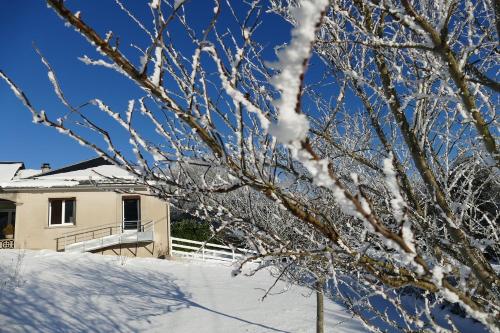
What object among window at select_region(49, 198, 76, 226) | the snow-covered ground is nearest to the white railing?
window at select_region(49, 198, 76, 226)

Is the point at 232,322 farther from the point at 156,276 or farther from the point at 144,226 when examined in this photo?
the point at 144,226

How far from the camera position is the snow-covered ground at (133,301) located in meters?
9.22

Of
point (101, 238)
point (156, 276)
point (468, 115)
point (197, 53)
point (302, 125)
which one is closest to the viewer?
point (302, 125)

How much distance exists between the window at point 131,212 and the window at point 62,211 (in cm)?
224

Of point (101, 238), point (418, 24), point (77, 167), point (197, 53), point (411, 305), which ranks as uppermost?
point (77, 167)

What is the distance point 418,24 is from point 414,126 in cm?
95

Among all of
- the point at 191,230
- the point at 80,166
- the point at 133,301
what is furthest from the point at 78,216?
the point at 133,301

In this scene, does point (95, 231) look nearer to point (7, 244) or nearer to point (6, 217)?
point (7, 244)

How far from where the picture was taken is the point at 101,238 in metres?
17.0

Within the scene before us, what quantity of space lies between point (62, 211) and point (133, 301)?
8998mm

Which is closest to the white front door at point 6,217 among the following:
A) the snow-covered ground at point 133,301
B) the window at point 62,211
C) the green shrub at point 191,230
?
the window at point 62,211

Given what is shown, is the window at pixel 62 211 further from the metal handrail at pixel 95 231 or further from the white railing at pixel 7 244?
the white railing at pixel 7 244

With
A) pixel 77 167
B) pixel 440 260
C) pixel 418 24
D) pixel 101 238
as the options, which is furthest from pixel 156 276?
pixel 418 24

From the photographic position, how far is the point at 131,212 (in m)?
19.0
